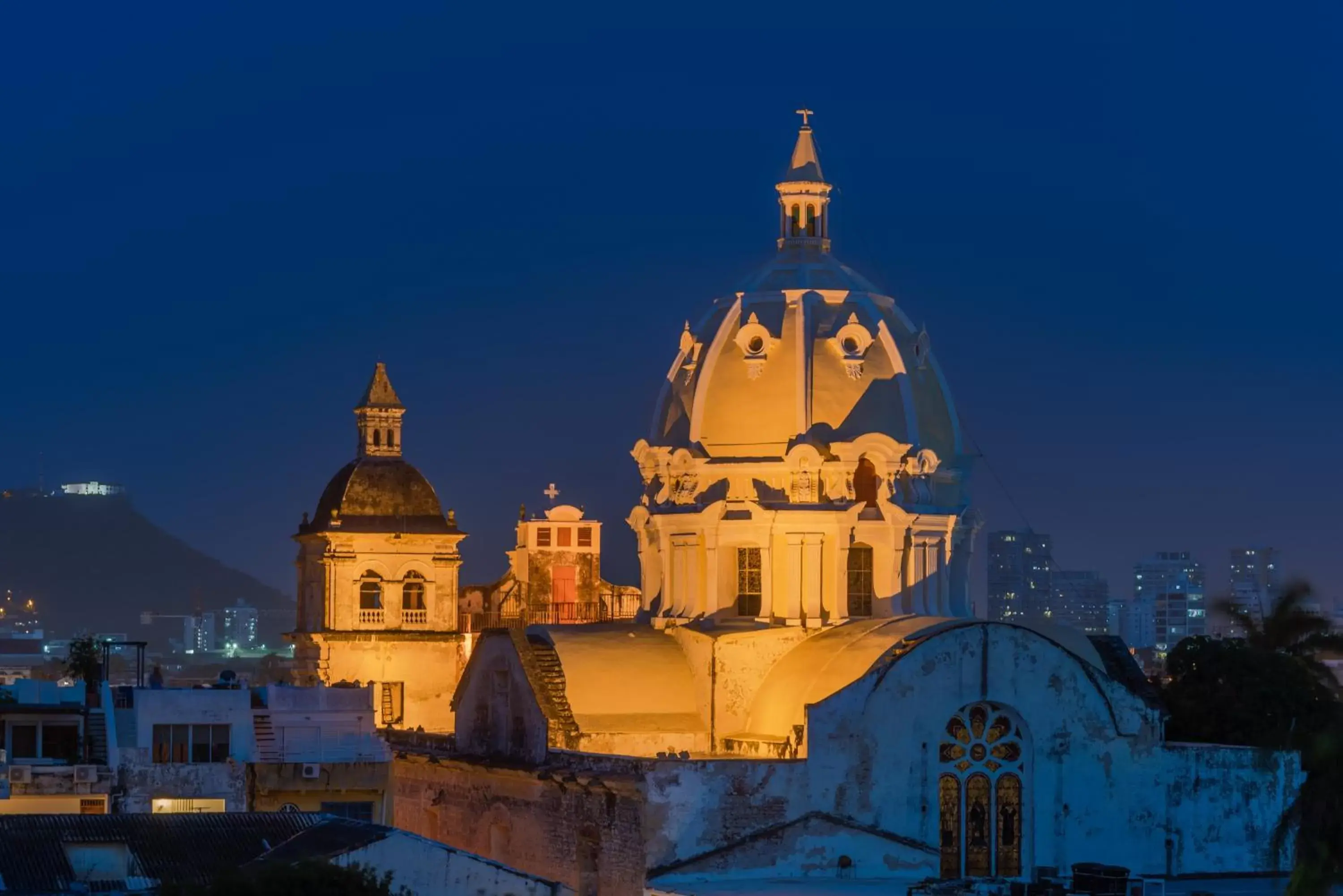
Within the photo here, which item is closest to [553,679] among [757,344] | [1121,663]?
[757,344]

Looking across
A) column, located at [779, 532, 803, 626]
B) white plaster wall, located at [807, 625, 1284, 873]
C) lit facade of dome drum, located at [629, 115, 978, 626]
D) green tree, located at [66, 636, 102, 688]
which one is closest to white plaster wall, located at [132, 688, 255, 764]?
lit facade of dome drum, located at [629, 115, 978, 626]

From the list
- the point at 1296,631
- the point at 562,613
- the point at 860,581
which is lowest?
the point at 1296,631

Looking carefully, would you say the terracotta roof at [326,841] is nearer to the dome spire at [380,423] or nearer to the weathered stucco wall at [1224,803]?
the weathered stucco wall at [1224,803]

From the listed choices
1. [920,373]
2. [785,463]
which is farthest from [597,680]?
[920,373]

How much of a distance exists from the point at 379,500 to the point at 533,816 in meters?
26.1

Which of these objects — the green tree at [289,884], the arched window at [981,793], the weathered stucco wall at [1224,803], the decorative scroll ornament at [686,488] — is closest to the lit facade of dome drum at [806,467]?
the decorative scroll ornament at [686,488]

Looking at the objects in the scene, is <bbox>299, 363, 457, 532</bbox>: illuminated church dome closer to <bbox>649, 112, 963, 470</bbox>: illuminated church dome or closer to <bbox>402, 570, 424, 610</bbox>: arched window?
<bbox>402, 570, 424, 610</bbox>: arched window

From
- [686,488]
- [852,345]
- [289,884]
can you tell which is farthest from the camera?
[686,488]

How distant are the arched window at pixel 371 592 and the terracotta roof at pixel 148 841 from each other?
1346 inches

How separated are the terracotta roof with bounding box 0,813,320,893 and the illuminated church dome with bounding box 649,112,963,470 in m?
18.1

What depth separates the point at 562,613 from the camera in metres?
94.2

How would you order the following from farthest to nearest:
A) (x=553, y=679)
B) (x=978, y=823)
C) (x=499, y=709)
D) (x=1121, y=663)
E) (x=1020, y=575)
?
(x=1020, y=575)
(x=1121, y=663)
(x=499, y=709)
(x=553, y=679)
(x=978, y=823)

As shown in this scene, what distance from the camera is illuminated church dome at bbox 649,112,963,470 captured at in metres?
68.1

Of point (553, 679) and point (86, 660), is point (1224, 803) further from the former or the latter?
point (86, 660)
